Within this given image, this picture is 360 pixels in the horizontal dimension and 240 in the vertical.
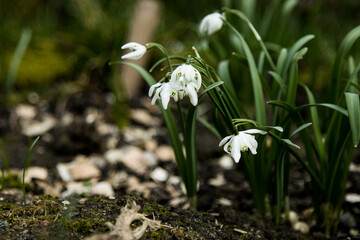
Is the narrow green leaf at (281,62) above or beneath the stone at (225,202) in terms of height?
above

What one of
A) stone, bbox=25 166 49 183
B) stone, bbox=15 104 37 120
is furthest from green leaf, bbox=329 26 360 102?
stone, bbox=15 104 37 120

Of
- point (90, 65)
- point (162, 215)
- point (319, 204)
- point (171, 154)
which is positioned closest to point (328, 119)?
point (319, 204)

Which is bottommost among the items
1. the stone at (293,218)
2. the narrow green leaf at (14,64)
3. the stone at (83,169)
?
the stone at (293,218)

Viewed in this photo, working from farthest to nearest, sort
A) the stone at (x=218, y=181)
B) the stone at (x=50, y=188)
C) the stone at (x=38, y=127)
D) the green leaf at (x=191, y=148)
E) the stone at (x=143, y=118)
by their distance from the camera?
the stone at (x=143, y=118), the stone at (x=38, y=127), the stone at (x=218, y=181), the stone at (x=50, y=188), the green leaf at (x=191, y=148)

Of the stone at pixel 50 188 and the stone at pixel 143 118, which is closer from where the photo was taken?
the stone at pixel 50 188

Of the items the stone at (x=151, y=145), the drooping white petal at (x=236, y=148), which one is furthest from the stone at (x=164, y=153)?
the drooping white petal at (x=236, y=148)

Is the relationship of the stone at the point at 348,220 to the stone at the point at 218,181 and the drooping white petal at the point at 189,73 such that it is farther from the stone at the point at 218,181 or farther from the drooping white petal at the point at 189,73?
the drooping white petal at the point at 189,73

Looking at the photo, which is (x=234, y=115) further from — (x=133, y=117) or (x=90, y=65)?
(x=90, y=65)

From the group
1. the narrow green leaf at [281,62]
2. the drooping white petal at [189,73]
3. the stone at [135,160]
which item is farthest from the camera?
the stone at [135,160]
